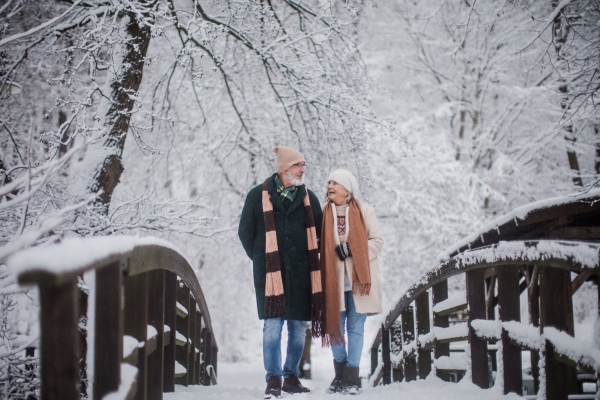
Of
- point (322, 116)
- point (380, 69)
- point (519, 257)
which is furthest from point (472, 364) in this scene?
point (380, 69)

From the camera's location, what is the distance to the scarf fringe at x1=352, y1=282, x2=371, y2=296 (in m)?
3.32

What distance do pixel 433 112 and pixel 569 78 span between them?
278 cm

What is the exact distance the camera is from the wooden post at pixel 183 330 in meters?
3.66

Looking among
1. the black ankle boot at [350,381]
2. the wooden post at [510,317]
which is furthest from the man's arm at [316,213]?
the wooden post at [510,317]

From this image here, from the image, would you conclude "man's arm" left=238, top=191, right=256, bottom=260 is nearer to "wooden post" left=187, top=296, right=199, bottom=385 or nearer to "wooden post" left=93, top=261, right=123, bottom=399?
"wooden post" left=187, top=296, right=199, bottom=385

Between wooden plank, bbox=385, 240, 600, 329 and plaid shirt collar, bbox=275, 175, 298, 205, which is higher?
plaid shirt collar, bbox=275, 175, 298, 205

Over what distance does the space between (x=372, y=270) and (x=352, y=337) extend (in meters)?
0.51

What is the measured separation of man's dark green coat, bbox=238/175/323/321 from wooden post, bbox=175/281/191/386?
2.76ft

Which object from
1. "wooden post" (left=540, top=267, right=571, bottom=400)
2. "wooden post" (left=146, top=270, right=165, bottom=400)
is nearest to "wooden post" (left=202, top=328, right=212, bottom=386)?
"wooden post" (left=146, top=270, right=165, bottom=400)

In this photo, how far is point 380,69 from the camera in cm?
1165

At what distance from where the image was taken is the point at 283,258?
3285 millimetres

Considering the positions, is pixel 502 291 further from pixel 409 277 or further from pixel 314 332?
pixel 409 277

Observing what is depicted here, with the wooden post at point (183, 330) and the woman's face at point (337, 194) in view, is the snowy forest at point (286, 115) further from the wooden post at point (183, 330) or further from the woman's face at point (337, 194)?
the woman's face at point (337, 194)

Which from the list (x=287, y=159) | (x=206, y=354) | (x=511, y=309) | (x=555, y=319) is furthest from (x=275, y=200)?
(x=206, y=354)
